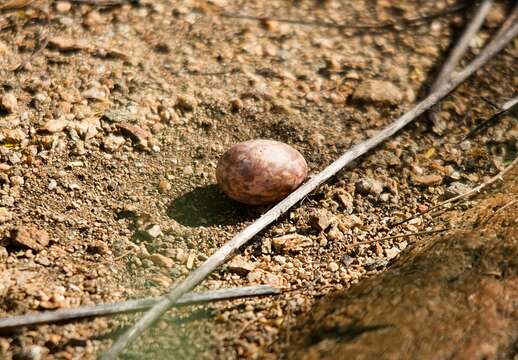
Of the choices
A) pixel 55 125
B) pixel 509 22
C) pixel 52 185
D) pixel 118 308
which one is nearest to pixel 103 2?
pixel 55 125

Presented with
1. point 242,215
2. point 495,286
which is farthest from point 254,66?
point 495,286

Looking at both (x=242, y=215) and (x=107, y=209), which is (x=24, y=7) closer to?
(x=107, y=209)

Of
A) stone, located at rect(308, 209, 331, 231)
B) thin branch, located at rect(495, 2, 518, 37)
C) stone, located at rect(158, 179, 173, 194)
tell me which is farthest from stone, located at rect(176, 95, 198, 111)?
thin branch, located at rect(495, 2, 518, 37)

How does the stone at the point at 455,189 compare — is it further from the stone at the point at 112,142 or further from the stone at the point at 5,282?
the stone at the point at 5,282

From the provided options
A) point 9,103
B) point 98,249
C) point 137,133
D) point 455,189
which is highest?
point 9,103

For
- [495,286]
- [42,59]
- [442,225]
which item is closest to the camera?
[495,286]

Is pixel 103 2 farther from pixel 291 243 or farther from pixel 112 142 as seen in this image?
pixel 291 243
